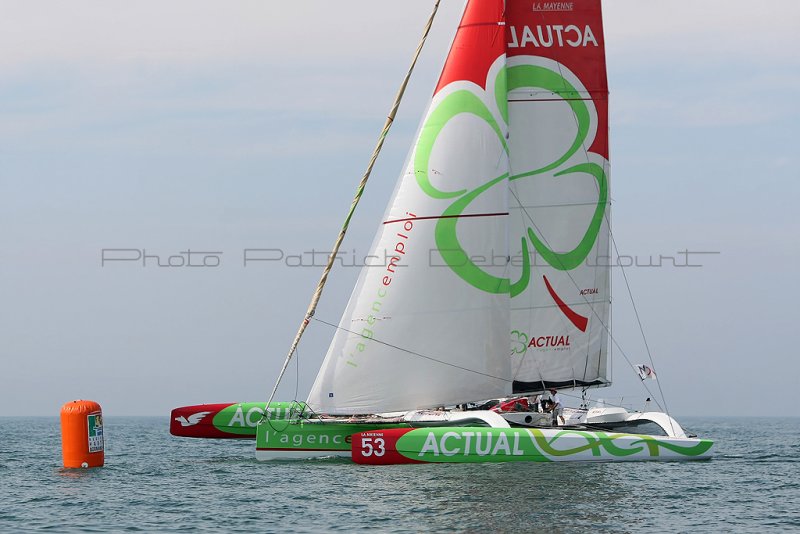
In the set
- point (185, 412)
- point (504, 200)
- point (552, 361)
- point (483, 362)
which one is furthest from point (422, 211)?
point (185, 412)

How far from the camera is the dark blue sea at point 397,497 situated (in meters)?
15.7

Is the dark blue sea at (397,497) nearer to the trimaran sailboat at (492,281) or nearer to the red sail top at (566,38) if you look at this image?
the trimaran sailboat at (492,281)

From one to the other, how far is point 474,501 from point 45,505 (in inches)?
271

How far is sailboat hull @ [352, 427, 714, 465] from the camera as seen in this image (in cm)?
2006

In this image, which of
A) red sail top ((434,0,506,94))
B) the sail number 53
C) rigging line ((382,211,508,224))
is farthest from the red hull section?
red sail top ((434,0,506,94))

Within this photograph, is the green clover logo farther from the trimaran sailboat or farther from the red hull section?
the red hull section

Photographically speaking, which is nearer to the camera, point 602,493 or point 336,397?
point 602,493

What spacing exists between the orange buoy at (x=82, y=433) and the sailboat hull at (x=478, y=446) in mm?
5148

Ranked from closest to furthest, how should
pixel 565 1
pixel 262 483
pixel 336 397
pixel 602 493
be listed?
pixel 602 493, pixel 262 483, pixel 336 397, pixel 565 1

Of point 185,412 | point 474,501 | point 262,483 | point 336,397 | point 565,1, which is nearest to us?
point 474,501

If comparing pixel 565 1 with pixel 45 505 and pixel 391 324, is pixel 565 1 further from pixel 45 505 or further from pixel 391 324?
pixel 45 505

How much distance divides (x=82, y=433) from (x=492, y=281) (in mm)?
8565

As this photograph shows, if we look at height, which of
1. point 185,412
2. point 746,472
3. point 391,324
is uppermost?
point 391,324

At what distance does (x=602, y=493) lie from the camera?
18359mm
